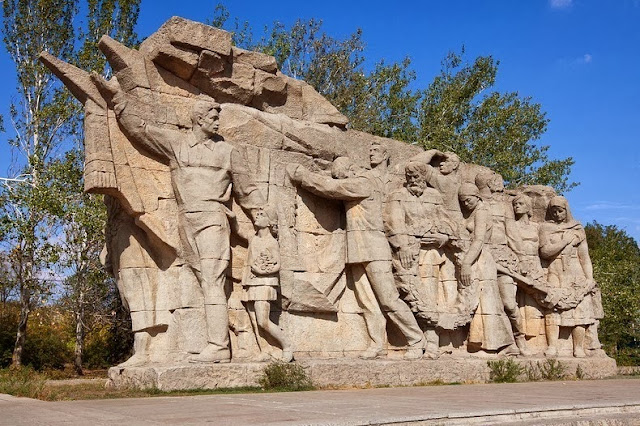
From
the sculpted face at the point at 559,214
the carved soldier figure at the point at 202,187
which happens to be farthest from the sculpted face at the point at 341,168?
the sculpted face at the point at 559,214

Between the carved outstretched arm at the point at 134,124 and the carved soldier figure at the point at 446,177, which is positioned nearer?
the carved outstretched arm at the point at 134,124

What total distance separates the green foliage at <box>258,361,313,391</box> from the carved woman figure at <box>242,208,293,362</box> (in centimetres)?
51

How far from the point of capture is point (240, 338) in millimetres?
10266

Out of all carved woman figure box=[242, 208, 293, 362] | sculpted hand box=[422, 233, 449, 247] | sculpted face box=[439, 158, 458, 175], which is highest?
sculpted face box=[439, 158, 458, 175]

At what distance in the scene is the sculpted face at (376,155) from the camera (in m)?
12.2

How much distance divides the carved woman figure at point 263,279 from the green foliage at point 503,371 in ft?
11.4

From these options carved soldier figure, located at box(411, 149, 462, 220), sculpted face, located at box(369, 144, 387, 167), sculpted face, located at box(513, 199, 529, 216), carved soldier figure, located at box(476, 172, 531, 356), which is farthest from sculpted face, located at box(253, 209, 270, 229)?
sculpted face, located at box(513, 199, 529, 216)

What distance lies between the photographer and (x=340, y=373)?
1028 cm

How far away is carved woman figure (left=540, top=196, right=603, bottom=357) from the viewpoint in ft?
45.0

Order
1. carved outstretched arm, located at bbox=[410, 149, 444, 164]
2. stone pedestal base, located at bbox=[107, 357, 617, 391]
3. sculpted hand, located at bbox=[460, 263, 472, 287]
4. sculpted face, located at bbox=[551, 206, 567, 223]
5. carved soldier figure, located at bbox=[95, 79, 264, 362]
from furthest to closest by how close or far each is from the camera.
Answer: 1. sculpted face, located at bbox=[551, 206, 567, 223]
2. carved outstretched arm, located at bbox=[410, 149, 444, 164]
3. sculpted hand, located at bbox=[460, 263, 472, 287]
4. carved soldier figure, located at bbox=[95, 79, 264, 362]
5. stone pedestal base, located at bbox=[107, 357, 617, 391]

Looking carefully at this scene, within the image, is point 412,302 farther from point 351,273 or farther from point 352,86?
point 352,86

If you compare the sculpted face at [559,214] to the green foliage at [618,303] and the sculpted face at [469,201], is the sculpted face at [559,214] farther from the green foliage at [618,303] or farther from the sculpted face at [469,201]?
the green foliage at [618,303]

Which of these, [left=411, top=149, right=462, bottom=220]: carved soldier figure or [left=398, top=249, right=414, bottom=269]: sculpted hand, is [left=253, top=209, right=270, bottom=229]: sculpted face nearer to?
[left=398, top=249, right=414, bottom=269]: sculpted hand

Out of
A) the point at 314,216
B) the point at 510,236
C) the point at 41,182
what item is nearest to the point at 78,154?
the point at 41,182
